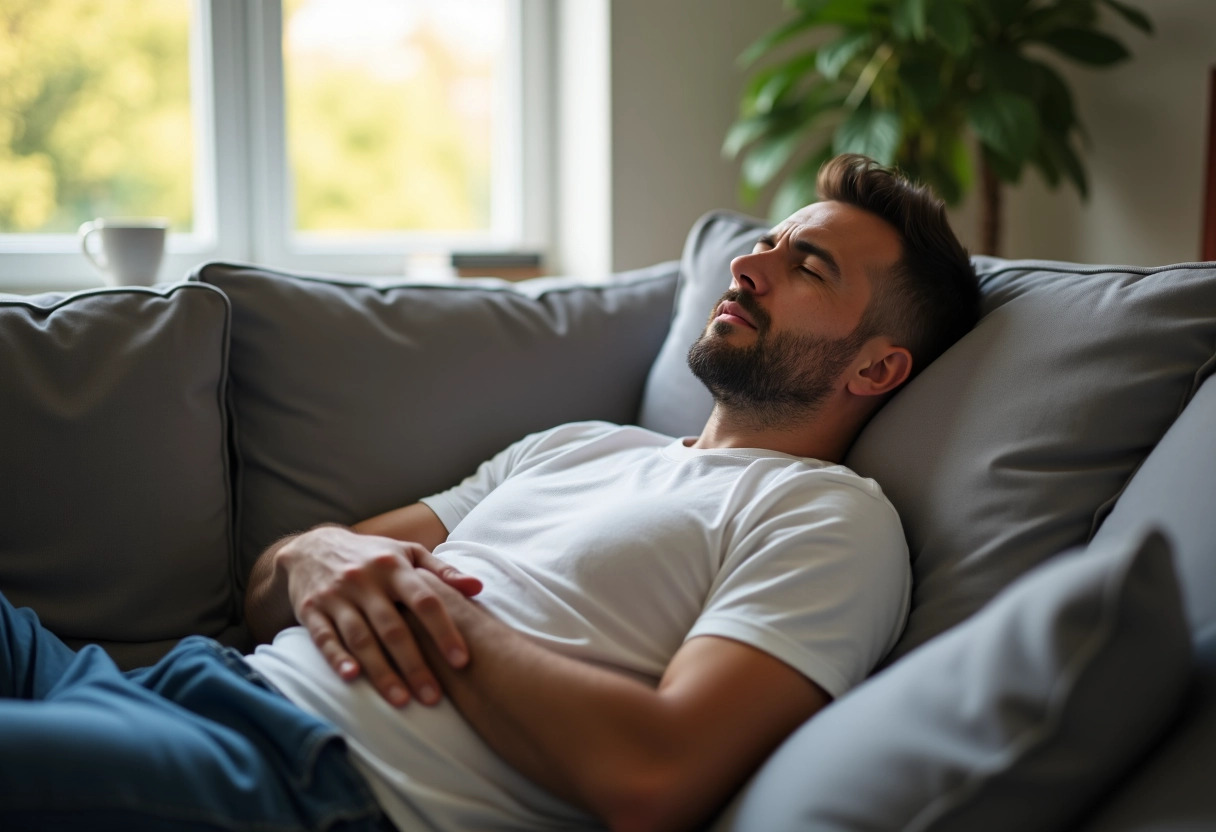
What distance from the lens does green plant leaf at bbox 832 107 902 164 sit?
216 cm

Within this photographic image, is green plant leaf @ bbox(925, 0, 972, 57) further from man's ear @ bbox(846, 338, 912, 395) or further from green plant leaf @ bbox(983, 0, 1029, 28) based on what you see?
man's ear @ bbox(846, 338, 912, 395)

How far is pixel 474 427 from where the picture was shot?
1.48m

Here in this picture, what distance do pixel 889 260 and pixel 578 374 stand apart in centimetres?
50

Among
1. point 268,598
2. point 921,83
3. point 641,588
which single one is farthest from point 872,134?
point 268,598

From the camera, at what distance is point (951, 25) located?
2.07 meters

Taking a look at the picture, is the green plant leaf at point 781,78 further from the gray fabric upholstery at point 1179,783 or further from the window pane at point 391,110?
the gray fabric upholstery at point 1179,783

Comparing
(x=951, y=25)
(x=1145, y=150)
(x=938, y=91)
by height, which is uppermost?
(x=951, y=25)

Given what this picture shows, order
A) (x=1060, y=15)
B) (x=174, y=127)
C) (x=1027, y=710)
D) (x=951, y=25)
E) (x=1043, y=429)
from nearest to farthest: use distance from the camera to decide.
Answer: (x=1027, y=710) → (x=1043, y=429) → (x=951, y=25) → (x=1060, y=15) → (x=174, y=127)

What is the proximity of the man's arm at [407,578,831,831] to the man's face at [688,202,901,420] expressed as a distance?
16.9 inches

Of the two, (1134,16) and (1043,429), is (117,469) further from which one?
(1134,16)

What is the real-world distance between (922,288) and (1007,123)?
109 cm

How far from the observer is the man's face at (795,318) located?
127 centimetres

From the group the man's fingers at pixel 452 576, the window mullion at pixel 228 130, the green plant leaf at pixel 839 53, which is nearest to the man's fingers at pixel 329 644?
the man's fingers at pixel 452 576

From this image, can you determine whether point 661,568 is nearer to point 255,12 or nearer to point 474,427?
point 474,427
